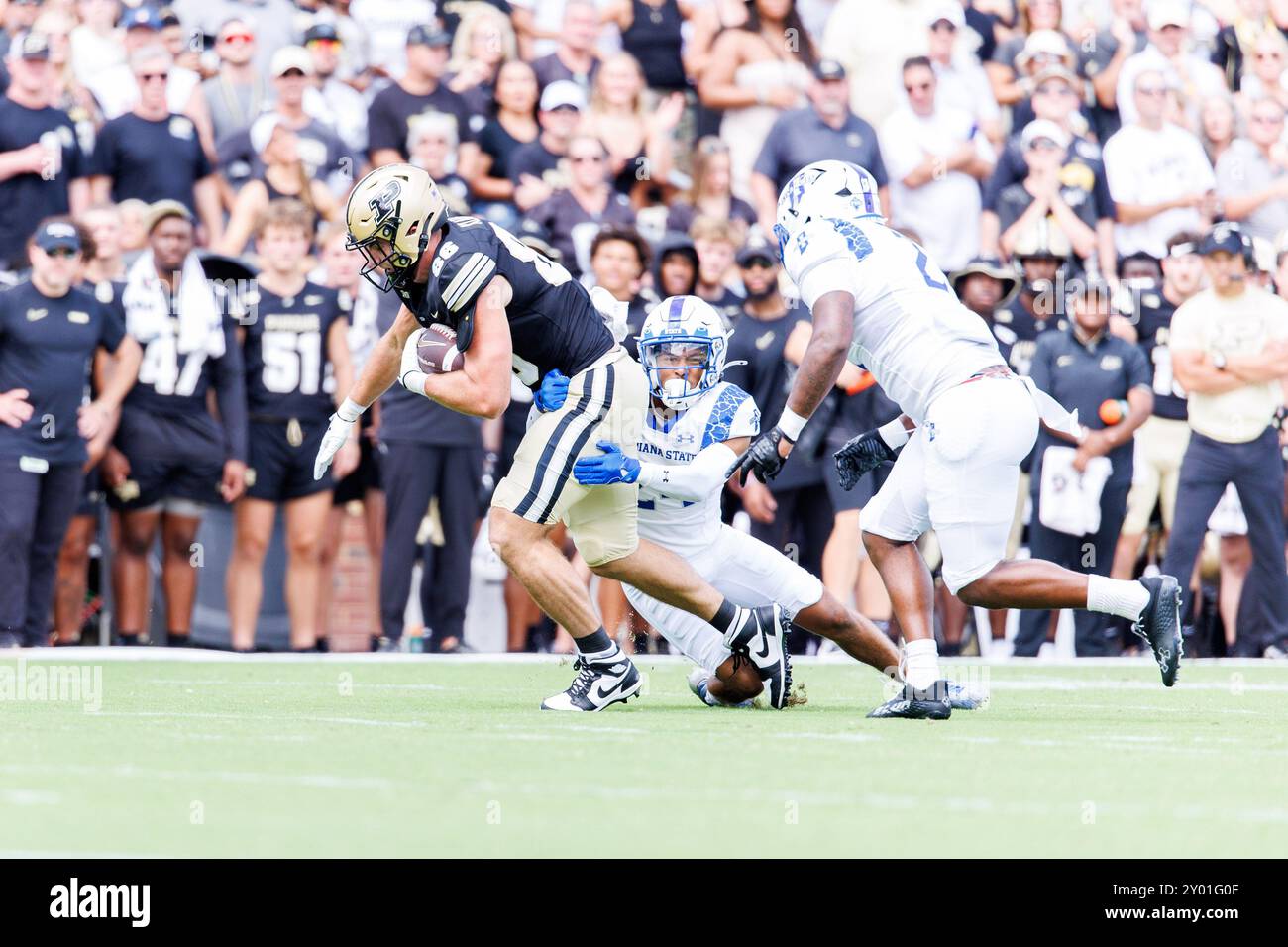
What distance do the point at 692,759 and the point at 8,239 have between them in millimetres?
8159

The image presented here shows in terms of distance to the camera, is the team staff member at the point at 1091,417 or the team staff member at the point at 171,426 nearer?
the team staff member at the point at 171,426

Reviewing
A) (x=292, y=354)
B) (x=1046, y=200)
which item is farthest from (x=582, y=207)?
(x=1046, y=200)

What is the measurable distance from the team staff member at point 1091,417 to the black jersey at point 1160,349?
0.54m

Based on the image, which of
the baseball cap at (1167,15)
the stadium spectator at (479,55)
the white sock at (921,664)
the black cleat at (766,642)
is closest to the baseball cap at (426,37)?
the stadium spectator at (479,55)

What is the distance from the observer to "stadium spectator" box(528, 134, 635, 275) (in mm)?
13711

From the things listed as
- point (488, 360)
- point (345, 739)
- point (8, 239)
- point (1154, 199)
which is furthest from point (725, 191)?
point (345, 739)

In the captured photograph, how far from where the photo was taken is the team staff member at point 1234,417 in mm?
12914

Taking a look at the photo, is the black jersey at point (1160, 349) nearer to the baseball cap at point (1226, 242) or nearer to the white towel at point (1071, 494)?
the baseball cap at point (1226, 242)

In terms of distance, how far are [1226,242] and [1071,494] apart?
177cm

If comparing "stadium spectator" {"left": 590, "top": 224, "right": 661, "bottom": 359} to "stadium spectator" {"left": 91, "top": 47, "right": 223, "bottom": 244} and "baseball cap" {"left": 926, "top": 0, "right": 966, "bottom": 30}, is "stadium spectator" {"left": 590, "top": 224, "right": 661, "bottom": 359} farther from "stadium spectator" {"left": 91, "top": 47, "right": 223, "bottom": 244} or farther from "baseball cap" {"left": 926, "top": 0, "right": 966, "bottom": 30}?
"baseball cap" {"left": 926, "top": 0, "right": 966, "bottom": 30}

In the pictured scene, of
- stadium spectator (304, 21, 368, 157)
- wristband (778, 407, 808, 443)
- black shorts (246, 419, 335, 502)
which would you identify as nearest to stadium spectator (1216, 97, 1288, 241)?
stadium spectator (304, 21, 368, 157)

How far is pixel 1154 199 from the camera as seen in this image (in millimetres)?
15391

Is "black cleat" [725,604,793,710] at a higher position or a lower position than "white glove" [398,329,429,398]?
lower

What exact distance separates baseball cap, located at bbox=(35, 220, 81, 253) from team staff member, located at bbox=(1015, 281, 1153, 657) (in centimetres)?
577
